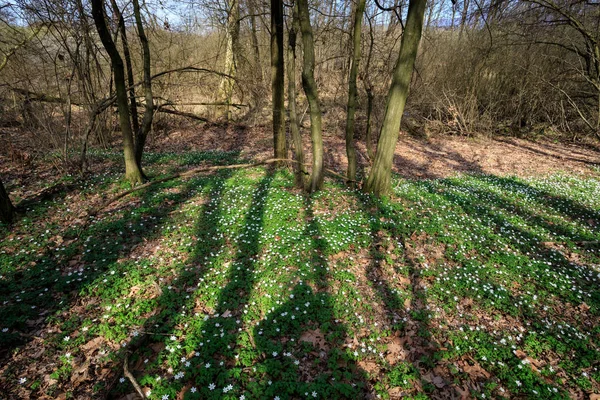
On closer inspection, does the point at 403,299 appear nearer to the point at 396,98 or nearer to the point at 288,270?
the point at 288,270

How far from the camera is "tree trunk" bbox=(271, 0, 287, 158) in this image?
9.91 m

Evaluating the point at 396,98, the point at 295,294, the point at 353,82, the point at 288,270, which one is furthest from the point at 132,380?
the point at 353,82

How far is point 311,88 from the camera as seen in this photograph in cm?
817

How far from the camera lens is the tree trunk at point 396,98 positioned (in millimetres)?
7375

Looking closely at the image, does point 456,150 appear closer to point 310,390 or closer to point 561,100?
point 561,100

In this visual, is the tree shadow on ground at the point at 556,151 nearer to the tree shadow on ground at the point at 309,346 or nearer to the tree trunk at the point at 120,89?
the tree shadow on ground at the point at 309,346

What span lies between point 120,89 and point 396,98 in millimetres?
7974

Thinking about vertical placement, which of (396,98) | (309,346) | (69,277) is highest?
(396,98)

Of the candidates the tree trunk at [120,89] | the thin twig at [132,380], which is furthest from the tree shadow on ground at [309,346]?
the tree trunk at [120,89]

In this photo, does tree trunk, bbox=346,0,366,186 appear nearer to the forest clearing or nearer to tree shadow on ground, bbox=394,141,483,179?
the forest clearing

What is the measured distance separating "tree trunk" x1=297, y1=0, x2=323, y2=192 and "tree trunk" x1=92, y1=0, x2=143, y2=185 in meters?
5.27

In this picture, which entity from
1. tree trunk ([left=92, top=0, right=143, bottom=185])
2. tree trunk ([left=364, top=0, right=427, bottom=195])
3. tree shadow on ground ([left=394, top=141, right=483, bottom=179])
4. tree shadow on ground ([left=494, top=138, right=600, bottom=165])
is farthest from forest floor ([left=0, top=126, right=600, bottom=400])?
tree shadow on ground ([left=494, top=138, right=600, bottom=165])

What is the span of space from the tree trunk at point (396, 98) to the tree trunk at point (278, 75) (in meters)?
3.89

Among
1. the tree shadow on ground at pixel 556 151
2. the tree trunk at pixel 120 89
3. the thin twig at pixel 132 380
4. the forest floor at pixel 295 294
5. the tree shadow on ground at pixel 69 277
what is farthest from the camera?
the tree shadow on ground at pixel 556 151
